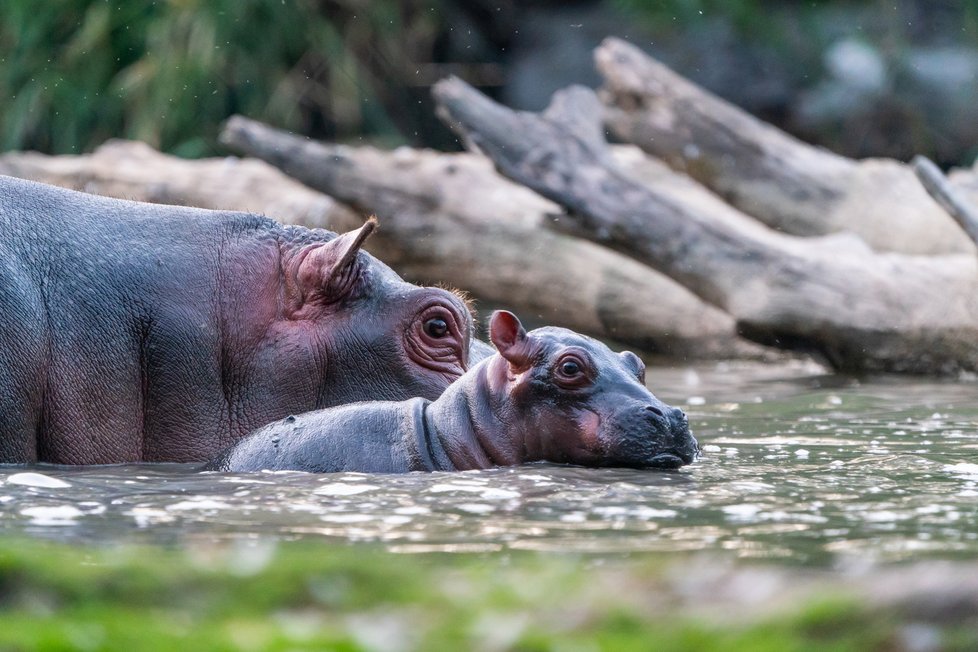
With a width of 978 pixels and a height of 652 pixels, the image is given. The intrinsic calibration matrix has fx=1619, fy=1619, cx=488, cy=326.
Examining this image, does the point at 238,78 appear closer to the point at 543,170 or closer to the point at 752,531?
the point at 543,170

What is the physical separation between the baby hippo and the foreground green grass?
1487 mm

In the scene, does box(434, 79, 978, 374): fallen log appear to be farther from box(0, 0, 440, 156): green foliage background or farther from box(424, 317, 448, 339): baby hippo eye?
box(0, 0, 440, 156): green foliage background

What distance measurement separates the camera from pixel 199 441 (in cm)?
499

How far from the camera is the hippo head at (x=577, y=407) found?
4.76 metres

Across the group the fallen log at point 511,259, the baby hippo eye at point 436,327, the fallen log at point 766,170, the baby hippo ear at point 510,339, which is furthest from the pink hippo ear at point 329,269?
the fallen log at point 766,170

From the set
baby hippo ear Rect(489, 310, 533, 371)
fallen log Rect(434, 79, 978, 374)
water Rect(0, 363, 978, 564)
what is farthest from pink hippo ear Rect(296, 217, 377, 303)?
fallen log Rect(434, 79, 978, 374)

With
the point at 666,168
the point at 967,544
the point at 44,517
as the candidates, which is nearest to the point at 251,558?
the point at 44,517

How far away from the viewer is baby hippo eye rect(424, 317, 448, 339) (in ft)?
17.0

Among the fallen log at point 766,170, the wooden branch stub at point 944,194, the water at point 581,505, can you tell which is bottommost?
the water at point 581,505

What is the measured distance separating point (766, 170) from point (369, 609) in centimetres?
740

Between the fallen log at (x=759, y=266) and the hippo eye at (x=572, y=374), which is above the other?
the fallen log at (x=759, y=266)

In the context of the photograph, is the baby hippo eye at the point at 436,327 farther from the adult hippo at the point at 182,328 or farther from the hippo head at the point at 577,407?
the hippo head at the point at 577,407

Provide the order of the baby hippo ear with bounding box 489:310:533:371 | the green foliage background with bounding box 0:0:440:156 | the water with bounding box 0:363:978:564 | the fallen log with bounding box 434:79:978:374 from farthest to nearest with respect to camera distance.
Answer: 1. the green foliage background with bounding box 0:0:440:156
2. the fallen log with bounding box 434:79:978:374
3. the baby hippo ear with bounding box 489:310:533:371
4. the water with bounding box 0:363:978:564

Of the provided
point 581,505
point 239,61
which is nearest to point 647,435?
point 581,505
